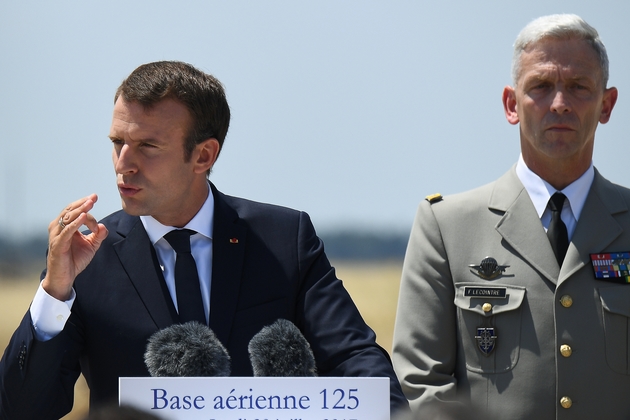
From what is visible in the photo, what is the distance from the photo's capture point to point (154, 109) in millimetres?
3016

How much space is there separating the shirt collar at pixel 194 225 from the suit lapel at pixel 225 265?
0.03 metres

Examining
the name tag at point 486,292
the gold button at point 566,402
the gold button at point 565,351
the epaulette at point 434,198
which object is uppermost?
the epaulette at point 434,198

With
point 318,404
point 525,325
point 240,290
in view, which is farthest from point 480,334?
point 318,404

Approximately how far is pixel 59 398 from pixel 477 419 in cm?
175

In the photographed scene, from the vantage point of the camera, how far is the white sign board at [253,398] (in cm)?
220

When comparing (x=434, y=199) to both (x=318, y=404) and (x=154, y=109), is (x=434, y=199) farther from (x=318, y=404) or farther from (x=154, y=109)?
(x=318, y=404)

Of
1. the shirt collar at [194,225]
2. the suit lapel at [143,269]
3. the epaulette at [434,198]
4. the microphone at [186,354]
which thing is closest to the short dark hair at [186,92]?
the shirt collar at [194,225]

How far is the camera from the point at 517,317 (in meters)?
3.21

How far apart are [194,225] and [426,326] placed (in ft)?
2.95

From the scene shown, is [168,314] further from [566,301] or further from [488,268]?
[566,301]

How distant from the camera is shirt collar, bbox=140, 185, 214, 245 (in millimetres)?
3145

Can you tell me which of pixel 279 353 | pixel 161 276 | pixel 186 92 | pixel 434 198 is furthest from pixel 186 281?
pixel 434 198

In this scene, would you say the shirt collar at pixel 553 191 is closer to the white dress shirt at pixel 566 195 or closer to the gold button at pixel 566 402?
the white dress shirt at pixel 566 195

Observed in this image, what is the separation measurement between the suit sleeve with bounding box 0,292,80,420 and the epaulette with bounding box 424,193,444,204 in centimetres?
147
